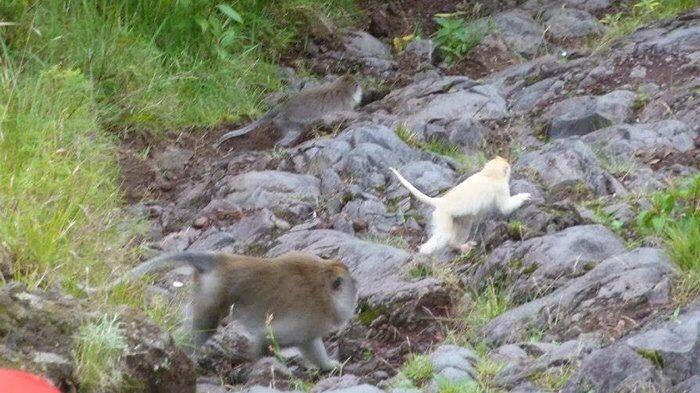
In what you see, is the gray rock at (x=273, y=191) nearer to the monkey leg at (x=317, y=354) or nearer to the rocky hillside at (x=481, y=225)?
the rocky hillside at (x=481, y=225)

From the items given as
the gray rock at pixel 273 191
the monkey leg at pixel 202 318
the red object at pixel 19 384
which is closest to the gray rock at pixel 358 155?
the gray rock at pixel 273 191

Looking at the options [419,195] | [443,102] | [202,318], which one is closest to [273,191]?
[419,195]

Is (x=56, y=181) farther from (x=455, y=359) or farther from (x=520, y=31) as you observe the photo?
(x=520, y=31)

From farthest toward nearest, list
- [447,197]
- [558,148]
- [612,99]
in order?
[612,99] → [558,148] → [447,197]

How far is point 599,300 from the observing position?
6.60 metres

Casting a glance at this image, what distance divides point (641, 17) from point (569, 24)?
84 centimetres

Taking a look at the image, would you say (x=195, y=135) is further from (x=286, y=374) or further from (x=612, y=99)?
(x=286, y=374)

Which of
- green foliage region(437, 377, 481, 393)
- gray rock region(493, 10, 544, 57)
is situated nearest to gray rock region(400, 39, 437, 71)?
gray rock region(493, 10, 544, 57)

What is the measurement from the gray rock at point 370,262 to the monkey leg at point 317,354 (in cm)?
58

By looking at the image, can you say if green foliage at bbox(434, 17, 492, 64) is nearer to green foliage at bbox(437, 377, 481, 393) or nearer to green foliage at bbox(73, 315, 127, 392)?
green foliage at bbox(437, 377, 481, 393)

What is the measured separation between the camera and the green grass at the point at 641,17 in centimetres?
1274

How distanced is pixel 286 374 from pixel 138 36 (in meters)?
5.97

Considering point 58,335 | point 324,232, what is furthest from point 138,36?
point 58,335

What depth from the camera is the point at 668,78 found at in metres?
11.2
